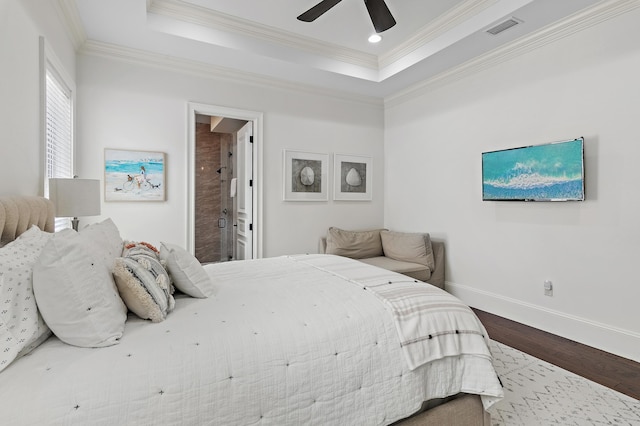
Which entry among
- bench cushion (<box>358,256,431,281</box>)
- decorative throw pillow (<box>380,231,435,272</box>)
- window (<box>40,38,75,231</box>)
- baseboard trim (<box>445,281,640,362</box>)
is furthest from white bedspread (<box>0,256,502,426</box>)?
decorative throw pillow (<box>380,231,435,272</box>)

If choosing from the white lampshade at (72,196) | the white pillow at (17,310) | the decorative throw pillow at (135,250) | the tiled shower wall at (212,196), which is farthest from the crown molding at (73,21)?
the tiled shower wall at (212,196)

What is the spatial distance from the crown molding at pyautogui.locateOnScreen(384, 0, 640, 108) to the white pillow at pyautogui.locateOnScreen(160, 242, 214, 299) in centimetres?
348

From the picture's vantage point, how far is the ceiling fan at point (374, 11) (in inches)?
91.0

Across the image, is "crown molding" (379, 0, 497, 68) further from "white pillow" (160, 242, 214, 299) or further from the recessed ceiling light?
"white pillow" (160, 242, 214, 299)

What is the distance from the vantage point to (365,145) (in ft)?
15.5

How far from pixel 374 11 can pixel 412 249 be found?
2524 millimetres

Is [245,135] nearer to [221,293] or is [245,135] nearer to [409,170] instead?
[409,170]

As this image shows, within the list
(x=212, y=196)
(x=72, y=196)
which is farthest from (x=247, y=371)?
(x=212, y=196)

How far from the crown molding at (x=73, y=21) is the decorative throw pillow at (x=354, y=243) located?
10.5ft

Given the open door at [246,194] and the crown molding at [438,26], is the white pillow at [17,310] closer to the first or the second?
the open door at [246,194]

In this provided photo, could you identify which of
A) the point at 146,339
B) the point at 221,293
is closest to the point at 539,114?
the point at 221,293

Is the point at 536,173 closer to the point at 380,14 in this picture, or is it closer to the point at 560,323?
the point at 560,323

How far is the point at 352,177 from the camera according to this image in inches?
182

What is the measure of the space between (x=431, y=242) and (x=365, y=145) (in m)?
1.69
